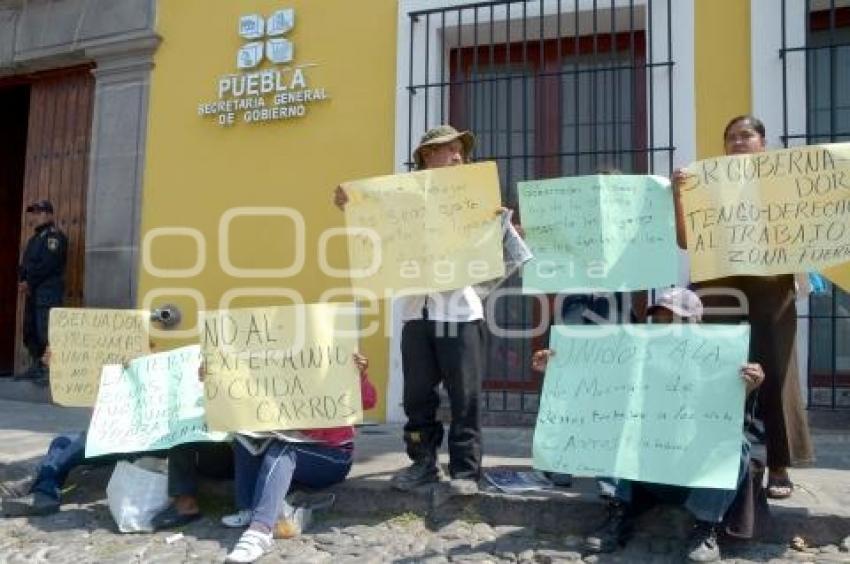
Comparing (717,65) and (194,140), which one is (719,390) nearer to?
(717,65)

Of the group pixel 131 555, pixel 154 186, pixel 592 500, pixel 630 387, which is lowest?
pixel 131 555

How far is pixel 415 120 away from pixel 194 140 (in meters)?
1.82

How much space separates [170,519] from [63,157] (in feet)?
14.7

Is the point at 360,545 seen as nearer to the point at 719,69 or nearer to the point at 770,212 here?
the point at 770,212

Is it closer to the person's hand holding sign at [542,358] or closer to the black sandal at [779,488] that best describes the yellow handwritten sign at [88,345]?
the person's hand holding sign at [542,358]

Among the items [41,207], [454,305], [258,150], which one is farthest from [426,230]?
[41,207]

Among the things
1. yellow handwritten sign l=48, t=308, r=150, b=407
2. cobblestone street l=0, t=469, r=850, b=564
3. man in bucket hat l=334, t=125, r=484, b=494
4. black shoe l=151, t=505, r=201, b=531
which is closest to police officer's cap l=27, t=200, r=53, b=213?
yellow handwritten sign l=48, t=308, r=150, b=407

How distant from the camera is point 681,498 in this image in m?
3.13

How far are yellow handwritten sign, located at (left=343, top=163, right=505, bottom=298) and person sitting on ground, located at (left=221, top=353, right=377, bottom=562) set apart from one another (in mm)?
428

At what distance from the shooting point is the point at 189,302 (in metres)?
6.18

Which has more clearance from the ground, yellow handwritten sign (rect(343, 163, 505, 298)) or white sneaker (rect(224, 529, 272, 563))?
yellow handwritten sign (rect(343, 163, 505, 298))

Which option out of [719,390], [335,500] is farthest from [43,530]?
[719,390]

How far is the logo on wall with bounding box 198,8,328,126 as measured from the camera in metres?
5.87

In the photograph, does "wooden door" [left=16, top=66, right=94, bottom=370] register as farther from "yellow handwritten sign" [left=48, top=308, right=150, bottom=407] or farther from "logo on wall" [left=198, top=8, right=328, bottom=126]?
"yellow handwritten sign" [left=48, top=308, right=150, bottom=407]
